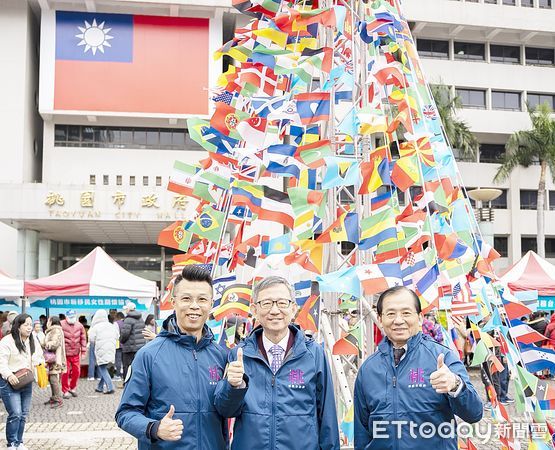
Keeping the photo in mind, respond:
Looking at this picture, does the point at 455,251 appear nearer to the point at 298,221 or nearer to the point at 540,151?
the point at 298,221

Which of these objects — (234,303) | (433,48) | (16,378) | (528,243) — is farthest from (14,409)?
(528,243)

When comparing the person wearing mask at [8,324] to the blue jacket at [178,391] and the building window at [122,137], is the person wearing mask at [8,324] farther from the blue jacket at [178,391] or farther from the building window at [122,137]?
the building window at [122,137]

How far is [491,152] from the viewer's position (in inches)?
1329

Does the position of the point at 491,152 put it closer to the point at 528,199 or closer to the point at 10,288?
the point at 528,199

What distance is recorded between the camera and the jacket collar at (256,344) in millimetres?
2930

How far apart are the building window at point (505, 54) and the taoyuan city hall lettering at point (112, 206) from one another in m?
19.2

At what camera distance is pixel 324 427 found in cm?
293

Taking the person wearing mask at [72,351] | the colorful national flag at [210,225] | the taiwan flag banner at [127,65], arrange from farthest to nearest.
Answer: the taiwan flag banner at [127,65] → the person wearing mask at [72,351] → the colorful national flag at [210,225]

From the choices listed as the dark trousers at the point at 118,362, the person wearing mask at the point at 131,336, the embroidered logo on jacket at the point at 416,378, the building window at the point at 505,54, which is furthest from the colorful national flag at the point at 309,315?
the building window at the point at 505,54

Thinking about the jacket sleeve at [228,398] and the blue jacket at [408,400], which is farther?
the blue jacket at [408,400]

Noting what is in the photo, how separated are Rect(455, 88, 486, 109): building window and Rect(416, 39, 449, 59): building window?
210 cm

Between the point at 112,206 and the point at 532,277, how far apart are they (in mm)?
15894

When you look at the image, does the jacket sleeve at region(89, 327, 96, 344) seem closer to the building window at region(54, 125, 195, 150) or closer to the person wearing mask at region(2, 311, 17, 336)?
the person wearing mask at region(2, 311, 17, 336)

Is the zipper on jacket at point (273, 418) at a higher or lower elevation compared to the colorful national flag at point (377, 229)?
lower
